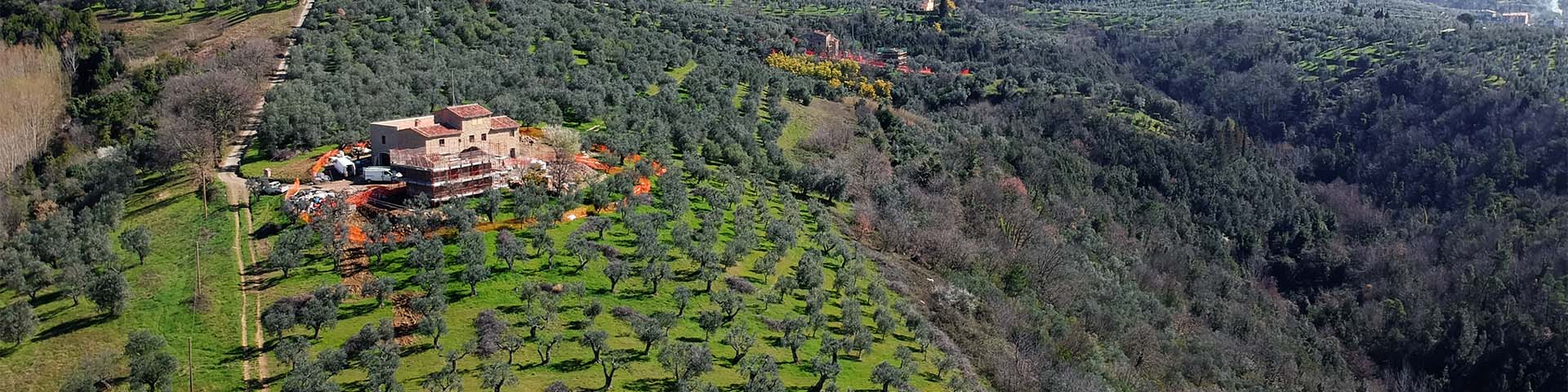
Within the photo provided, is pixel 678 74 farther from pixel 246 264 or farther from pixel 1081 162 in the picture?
pixel 246 264

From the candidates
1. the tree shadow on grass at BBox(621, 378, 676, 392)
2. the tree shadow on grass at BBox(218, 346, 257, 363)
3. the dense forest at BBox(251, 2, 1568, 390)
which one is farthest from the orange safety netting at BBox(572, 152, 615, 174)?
the tree shadow on grass at BBox(218, 346, 257, 363)

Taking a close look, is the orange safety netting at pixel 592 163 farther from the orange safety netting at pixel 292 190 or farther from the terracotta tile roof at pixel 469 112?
the orange safety netting at pixel 292 190

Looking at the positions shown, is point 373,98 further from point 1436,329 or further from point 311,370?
point 1436,329

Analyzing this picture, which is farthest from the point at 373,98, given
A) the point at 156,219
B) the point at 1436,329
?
the point at 1436,329

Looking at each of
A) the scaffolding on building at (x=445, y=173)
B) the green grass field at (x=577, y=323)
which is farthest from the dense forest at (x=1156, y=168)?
the scaffolding on building at (x=445, y=173)

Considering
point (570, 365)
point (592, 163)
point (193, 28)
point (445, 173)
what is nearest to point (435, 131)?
point (445, 173)
